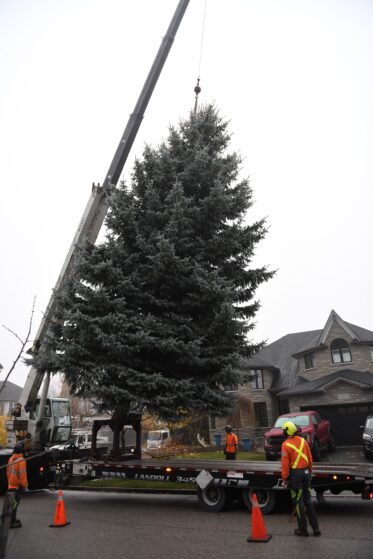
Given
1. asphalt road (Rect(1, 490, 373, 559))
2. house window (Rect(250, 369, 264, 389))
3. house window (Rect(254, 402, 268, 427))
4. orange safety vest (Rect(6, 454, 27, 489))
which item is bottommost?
asphalt road (Rect(1, 490, 373, 559))

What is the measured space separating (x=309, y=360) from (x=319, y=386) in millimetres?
3780

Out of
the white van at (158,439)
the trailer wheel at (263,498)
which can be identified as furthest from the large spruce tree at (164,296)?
the white van at (158,439)

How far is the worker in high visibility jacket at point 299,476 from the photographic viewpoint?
6707mm

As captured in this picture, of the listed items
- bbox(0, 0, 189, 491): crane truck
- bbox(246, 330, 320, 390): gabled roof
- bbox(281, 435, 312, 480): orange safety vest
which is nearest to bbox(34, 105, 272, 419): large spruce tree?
bbox(0, 0, 189, 491): crane truck

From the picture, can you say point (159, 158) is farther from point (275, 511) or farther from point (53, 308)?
point (275, 511)

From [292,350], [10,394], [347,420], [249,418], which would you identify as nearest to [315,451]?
[347,420]

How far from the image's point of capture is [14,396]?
6184 cm

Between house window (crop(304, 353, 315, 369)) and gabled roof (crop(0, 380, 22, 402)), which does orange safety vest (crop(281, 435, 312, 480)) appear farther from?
gabled roof (crop(0, 380, 22, 402))

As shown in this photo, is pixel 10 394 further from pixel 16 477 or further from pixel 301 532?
pixel 301 532

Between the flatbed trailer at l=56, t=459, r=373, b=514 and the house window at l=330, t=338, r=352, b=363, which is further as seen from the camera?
the house window at l=330, t=338, r=352, b=363

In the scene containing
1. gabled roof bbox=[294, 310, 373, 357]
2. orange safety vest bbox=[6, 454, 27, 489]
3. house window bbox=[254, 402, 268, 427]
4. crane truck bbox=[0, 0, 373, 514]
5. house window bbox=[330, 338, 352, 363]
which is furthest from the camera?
house window bbox=[254, 402, 268, 427]

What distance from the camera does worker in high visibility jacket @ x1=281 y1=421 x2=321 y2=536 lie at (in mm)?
6707

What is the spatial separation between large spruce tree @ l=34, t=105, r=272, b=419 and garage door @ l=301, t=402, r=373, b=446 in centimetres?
1624

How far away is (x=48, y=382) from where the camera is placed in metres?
13.1
